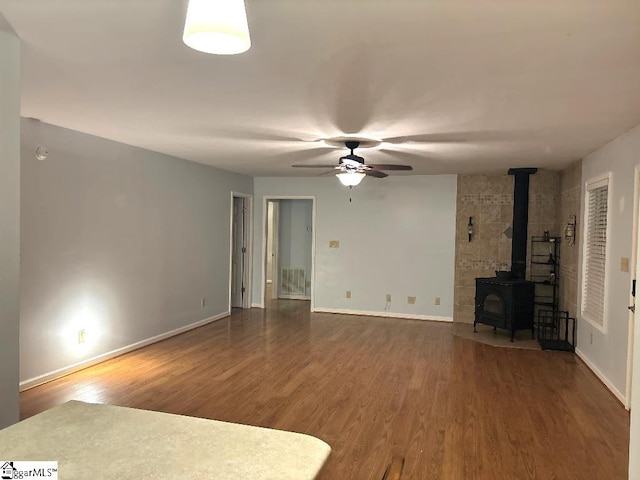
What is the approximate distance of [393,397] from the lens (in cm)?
390

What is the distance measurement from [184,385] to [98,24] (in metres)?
3.03

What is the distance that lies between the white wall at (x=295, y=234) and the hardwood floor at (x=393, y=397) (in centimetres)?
338

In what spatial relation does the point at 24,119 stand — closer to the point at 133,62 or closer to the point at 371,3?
the point at 133,62

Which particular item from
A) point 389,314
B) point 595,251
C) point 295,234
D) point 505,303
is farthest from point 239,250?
point 595,251

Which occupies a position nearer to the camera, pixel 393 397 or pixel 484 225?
pixel 393 397

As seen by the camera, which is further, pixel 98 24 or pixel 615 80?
pixel 615 80

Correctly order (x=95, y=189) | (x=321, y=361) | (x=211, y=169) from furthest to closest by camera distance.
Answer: (x=211, y=169) → (x=321, y=361) → (x=95, y=189)

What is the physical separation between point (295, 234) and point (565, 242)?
4.95 meters

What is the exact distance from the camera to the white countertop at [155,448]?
1003 mm

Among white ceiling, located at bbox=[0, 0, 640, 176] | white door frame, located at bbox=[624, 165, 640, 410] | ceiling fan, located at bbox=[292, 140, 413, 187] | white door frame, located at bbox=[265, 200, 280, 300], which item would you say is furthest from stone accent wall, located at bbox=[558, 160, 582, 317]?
white door frame, located at bbox=[265, 200, 280, 300]

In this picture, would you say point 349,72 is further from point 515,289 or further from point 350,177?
point 515,289

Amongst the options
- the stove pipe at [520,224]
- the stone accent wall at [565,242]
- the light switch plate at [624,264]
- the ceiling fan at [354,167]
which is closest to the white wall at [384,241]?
the stove pipe at [520,224]

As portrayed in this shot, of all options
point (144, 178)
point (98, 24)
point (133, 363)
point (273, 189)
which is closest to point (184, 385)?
point (133, 363)

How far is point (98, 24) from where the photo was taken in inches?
80.0
